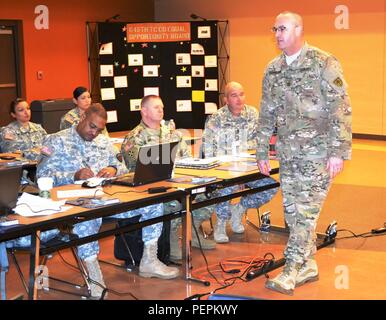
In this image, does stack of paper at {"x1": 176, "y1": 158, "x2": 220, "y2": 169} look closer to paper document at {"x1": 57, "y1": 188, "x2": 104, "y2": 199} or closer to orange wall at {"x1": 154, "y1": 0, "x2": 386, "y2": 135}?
paper document at {"x1": 57, "y1": 188, "x2": 104, "y2": 199}

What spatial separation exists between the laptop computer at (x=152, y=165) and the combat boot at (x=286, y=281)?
1.04 m

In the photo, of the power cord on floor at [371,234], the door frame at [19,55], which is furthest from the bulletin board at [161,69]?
the power cord on floor at [371,234]

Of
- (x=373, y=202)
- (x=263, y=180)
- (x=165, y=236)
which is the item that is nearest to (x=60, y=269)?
(x=165, y=236)

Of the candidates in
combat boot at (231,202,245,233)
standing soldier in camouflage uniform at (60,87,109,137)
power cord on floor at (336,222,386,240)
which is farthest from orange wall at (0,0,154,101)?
power cord on floor at (336,222,386,240)

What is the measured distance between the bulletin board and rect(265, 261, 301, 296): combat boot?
8.63 metres

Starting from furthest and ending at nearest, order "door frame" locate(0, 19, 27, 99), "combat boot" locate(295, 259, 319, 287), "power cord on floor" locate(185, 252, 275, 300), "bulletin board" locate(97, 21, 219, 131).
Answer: "bulletin board" locate(97, 21, 219, 131)
"door frame" locate(0, 19, 27, 99)
"power cord on floor" locate(185, 252, 275, 300)
"combat boot" locate(295, 259, 319, 287)

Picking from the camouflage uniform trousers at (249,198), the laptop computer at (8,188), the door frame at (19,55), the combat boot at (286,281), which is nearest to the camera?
the laptop computer at (8,188)

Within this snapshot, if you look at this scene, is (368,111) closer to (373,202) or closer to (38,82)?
(373,202)

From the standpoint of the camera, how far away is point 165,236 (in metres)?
5.07

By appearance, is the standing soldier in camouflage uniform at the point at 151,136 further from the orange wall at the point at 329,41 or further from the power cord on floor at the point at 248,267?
the orange wall at the point at 329,41

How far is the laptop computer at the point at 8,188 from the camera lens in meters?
3.47

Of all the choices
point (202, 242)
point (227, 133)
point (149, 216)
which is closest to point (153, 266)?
point (149, 216)

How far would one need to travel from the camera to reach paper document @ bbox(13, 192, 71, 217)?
12.0 feet

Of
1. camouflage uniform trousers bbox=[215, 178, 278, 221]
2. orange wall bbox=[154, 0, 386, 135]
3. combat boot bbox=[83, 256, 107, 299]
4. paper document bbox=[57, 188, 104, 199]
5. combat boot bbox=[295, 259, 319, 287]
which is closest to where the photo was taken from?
paper document bbox=[57, 188, 104, 199]
